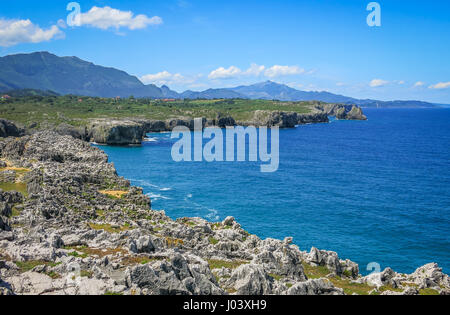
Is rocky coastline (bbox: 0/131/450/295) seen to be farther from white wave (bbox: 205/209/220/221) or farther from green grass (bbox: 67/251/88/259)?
white wave (bbox: 205/209/220/221)

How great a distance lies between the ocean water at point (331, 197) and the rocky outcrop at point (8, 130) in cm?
2585

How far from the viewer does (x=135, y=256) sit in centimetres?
2414

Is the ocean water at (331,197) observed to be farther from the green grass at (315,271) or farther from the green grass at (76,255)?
the green grass at (76,255)

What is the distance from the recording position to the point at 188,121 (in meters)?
188

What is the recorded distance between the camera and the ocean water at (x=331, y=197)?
154 feet

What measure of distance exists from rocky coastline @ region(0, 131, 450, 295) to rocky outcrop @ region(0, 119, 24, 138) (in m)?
48.9

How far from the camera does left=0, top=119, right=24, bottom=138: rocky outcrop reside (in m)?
92.5

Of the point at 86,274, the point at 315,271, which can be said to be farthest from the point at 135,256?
the point at 315,271

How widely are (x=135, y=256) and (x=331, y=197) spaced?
50.3m

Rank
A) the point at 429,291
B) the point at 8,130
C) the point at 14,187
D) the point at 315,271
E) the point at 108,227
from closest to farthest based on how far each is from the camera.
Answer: the point at 429,291, the point at 315,271, the point at 108,227, the point at 14,187, the point at 8,130

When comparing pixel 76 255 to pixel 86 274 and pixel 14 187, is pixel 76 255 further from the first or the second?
pixel 14 187

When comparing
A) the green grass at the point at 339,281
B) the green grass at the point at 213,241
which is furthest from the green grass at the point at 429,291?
the green grass at the point at 213,241
